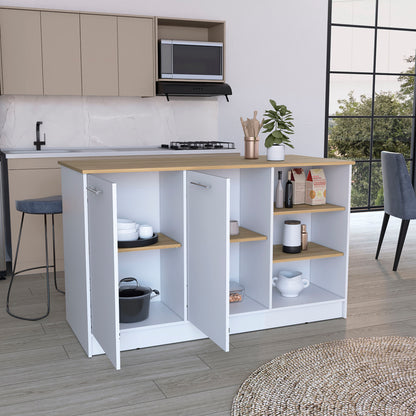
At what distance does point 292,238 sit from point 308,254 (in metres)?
0.13

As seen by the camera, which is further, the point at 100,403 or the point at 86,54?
the point at 86,54

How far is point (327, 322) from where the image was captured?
3.52 meters

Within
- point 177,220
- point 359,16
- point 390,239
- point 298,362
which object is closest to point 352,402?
point 298,362

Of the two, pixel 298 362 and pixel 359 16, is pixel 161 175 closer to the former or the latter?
pixel 298 362

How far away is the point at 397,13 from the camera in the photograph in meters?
7.33

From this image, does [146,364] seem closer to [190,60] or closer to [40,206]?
[40,206]

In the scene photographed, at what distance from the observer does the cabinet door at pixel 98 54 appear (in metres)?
5.04

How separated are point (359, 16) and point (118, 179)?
4.95m

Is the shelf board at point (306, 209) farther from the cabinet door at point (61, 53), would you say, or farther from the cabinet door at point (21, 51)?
the cabinet door at point (21, 51)

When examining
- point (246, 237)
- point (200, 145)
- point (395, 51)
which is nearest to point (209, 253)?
point (246, 237)

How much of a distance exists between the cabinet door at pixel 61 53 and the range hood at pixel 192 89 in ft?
2.51

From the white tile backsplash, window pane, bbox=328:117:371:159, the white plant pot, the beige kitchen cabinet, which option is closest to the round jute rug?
the white plant pot

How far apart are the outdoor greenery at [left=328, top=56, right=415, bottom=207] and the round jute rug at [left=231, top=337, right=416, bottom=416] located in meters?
4.42

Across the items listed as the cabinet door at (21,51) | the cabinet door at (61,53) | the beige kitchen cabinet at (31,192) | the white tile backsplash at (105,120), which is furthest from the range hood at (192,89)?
the beige kitchen cabinet at (31,192)
